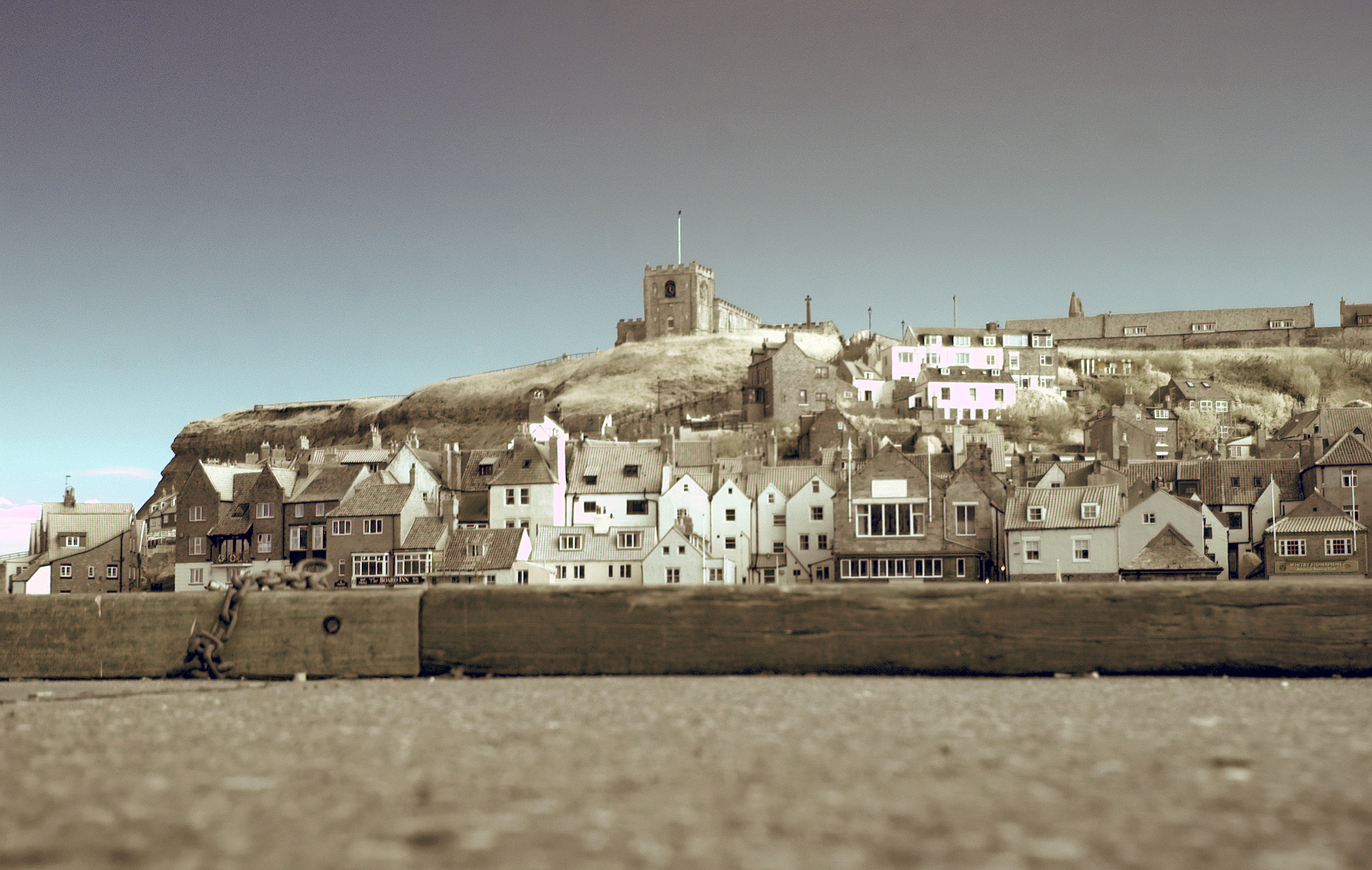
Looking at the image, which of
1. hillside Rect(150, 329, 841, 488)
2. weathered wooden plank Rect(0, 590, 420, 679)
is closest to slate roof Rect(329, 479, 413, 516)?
weathered wooden plank Rect(0, 590, 420, 679)

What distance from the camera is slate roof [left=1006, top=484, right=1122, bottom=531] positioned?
2515 inches

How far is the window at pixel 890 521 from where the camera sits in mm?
65125

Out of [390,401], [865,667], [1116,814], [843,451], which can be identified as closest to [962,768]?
[1116,814]

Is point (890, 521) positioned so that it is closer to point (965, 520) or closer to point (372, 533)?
point (965, 520)

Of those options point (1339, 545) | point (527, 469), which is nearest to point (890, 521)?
point (527, 469)

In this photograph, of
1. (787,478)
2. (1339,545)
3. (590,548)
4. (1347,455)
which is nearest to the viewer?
(1339,545)

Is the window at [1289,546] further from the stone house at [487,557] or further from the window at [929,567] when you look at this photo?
the stone house at [487,557]

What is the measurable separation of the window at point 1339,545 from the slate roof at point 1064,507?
12.8 meters

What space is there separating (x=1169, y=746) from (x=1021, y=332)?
135969mm

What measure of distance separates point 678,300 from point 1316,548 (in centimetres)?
12142

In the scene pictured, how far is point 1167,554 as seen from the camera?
6134cm

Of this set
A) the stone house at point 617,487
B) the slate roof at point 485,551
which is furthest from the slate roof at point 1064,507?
the slate roof at point 485,551

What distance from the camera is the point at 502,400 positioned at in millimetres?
171750

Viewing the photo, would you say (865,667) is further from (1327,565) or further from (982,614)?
(1327,565)
